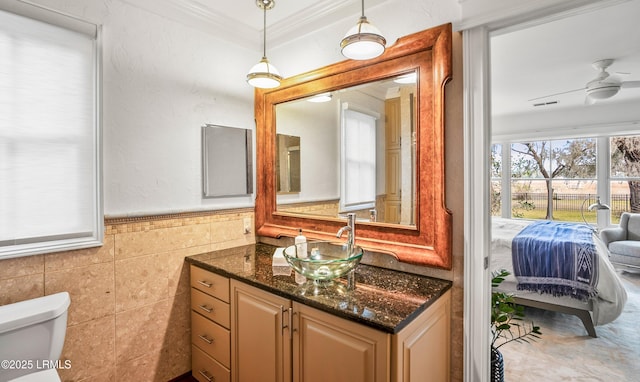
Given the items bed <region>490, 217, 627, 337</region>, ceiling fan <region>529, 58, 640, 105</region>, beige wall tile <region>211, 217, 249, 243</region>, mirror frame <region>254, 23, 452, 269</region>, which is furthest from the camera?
ceiling fan <region>529, 58, 640, 105</region>

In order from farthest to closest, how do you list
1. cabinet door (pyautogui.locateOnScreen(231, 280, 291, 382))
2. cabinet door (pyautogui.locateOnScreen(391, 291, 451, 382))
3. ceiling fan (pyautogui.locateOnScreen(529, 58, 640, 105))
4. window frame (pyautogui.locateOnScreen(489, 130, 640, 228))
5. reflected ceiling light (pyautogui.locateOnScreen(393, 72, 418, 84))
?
window frame (pyautogui.locateOnScreen(489, 130, 640, 228)), ceiling fan (pyautogui.locateOnScreen(529, 58, 640, 105)), reflected ceiling light (pyautogui.locateOnScreen(393, 72, 418, 84)), cabinet door (pyautogui.locateOnScreen(231, 280, 291, 382)), cabinet door (pyautogui.locateOnScreen(391, 291, 451, 382))

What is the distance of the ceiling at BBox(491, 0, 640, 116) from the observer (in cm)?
239

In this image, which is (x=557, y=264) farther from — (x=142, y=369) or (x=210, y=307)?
(x=142, y=369)

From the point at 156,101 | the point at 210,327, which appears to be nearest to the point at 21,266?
the point at 210,327

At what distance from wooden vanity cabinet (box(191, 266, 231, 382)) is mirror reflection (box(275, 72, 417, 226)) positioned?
77cm

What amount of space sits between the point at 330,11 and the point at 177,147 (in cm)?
139

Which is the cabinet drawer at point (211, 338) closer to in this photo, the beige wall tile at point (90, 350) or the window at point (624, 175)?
the beige wall tile at point (90, 350)

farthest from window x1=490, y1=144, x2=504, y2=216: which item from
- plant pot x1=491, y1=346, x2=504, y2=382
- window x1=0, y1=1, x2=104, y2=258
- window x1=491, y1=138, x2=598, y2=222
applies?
window x1=0, y1=1, x2=104, y2=258

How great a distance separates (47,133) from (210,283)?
1.21 m

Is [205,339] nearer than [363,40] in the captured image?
No

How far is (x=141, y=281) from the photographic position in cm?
197

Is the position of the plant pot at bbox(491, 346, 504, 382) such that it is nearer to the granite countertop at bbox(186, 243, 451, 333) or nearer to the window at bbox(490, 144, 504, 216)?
the granite countertop at bbox(186, 243, 451, 333)

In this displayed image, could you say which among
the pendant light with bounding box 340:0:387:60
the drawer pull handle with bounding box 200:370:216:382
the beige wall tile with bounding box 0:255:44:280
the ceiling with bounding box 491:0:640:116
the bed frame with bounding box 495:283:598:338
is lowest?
the drawer pull handle with bounding box 200:370:216:382

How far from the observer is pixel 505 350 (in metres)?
2.65
